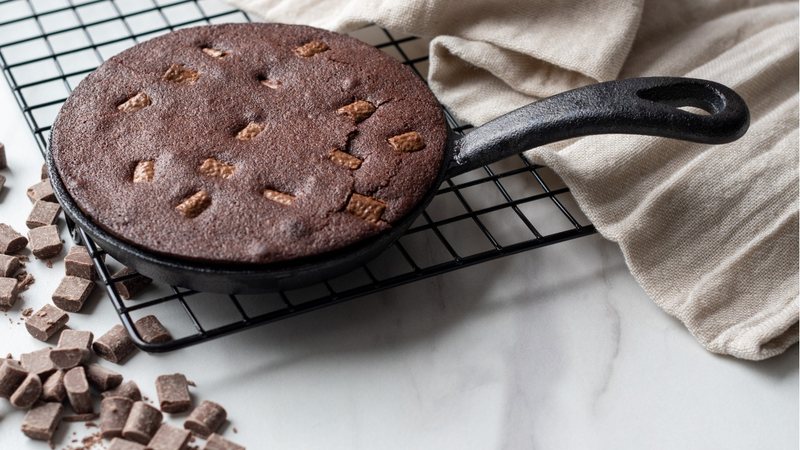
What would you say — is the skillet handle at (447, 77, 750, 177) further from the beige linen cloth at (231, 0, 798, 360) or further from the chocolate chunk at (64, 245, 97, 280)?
the chocolate chunk at (64, 245, 97, 280)

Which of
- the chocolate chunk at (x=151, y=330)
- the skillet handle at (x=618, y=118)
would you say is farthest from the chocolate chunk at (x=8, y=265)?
the skillet handle at (x=618, y=118)

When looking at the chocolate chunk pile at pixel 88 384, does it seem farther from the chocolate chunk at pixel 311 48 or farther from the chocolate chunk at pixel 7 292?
the chocolate chunk at pixel 311 48

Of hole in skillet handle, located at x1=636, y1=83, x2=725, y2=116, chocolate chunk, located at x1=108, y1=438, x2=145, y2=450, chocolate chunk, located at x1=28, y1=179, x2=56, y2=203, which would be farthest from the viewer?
A: chocolate chunk, located at x1=28, y1=179, x2=56, y2=203

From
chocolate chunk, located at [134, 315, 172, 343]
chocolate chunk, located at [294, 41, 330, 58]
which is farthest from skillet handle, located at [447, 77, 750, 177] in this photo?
chocolate chunk, located at [134, 315, 172, 343]

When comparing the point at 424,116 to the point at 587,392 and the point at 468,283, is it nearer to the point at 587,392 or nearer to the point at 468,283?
the point at 468,283

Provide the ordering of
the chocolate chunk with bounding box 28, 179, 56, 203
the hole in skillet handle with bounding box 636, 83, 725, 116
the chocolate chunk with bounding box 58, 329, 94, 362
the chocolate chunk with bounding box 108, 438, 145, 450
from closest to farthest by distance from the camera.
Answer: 1. the chocolate chunk with bounding box 108, 438, 145, 450
2. the chocolate chunk with bounding box 58, 329, 94, 362
3. the hole in skillet handle with bounding box 636, 83, 725, 116
4. the chocolate chunk with bounding box 28, 179, 56, 203

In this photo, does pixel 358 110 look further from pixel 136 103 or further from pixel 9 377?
pixel 9 377
